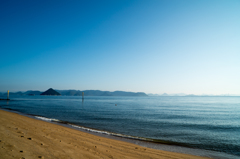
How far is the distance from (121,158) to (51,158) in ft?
10.3

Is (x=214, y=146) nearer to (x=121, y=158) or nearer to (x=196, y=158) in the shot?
(x=196, y=158)

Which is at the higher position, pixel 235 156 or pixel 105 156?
pixel 105 156

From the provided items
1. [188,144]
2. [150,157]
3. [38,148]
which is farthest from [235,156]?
[38,148]

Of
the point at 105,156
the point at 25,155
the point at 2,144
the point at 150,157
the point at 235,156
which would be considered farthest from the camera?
the point at 235,156

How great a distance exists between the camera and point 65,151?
6266 mm

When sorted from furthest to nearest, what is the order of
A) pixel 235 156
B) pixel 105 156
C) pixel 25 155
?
1. pixel 235 156
2. pixel 105 156
3. pixel 25 155

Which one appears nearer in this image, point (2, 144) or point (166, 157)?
point (2, 144)

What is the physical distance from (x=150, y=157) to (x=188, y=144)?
6751 mm

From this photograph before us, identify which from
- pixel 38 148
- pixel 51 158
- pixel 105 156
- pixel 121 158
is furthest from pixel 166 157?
pixel 38 148

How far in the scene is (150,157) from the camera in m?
7.23

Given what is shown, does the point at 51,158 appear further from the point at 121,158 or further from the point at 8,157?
the point at 121,158

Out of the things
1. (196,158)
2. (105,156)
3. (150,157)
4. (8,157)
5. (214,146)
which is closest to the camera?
(8,157)

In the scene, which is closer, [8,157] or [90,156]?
[8,157]

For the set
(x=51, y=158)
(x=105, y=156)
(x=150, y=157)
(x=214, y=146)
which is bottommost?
(x=214, y=146)
